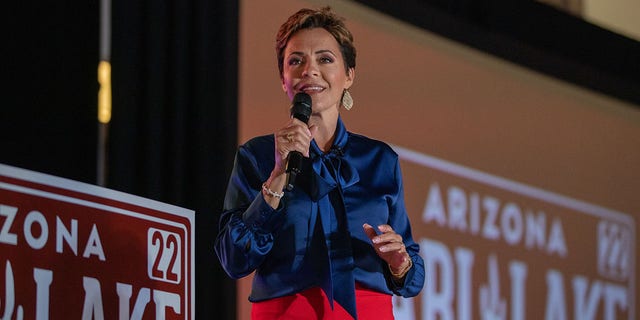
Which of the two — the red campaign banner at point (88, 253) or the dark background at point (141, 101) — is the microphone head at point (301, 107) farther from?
the dark background at point (141, 101)

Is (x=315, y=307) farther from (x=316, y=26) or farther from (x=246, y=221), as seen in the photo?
(x=316, y=26)

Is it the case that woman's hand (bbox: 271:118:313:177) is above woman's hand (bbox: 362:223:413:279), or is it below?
above

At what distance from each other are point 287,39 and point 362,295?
0.46 m

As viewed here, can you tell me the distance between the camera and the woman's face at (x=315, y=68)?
2.01m

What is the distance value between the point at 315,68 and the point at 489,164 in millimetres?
2411

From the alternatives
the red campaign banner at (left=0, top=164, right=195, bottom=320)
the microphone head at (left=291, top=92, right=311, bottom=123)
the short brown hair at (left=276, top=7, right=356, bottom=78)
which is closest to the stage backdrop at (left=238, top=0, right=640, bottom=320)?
the red campaign banner at (left=0, top=164, right=195, bottom=320)

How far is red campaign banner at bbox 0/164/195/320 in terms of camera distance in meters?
2.12

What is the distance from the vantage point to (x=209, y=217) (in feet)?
11.2

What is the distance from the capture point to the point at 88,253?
227 centimetres

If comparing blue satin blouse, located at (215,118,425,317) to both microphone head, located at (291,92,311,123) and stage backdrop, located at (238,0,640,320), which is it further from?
stage backdrop, located at (238,0,640,320)

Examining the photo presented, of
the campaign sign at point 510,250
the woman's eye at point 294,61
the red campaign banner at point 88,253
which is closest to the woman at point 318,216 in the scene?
the woman's eye at point 294,61

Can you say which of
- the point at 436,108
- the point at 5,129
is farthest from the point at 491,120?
the point at 5,129

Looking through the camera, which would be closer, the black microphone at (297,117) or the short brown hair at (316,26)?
the black microphone at (297,117)

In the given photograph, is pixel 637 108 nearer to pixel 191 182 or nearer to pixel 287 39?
pixel 191 182
